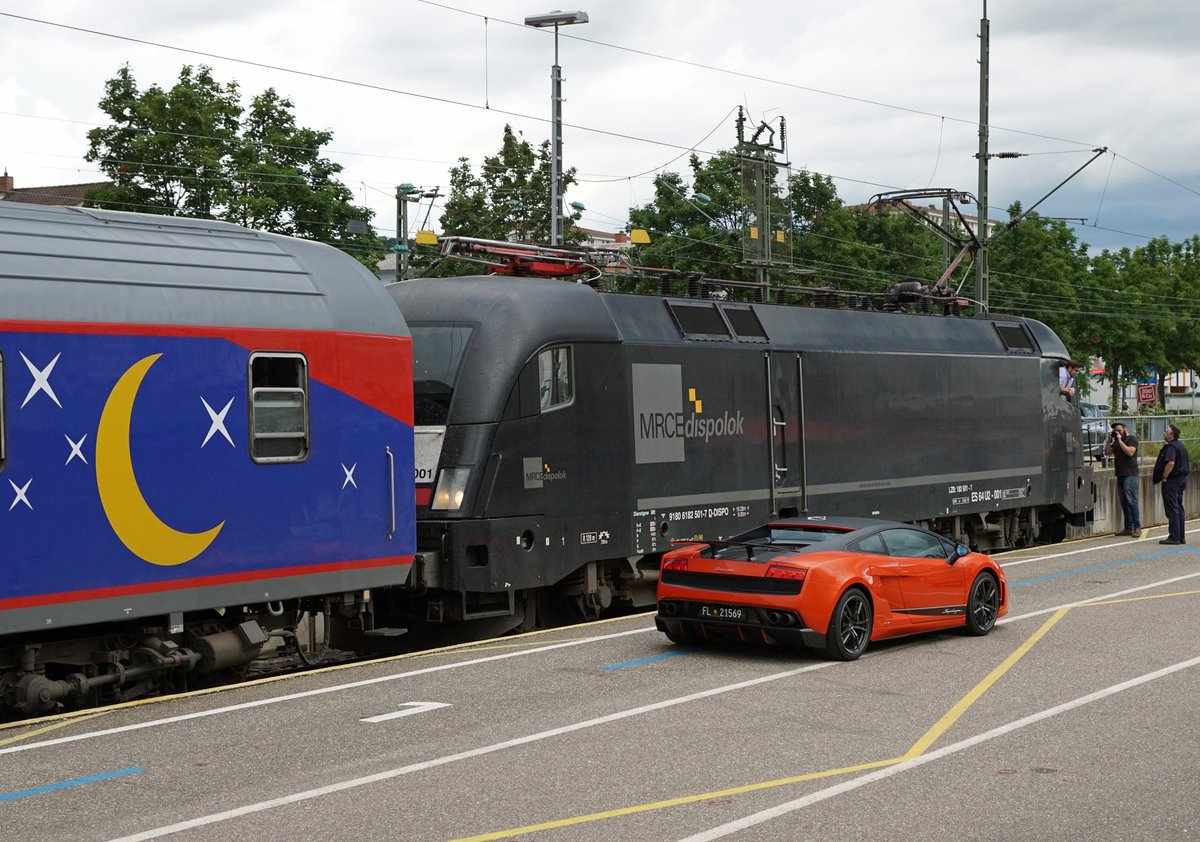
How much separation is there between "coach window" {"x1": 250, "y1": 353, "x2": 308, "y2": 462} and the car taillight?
4048mm

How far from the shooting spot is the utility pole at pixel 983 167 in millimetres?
33066

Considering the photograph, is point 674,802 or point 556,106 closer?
point 674,802

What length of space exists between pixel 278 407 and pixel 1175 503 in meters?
18.4

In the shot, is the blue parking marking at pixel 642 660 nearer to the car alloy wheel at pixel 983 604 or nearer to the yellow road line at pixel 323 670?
the yellow road line at pixel 323 670

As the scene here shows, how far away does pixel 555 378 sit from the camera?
14.7 metres

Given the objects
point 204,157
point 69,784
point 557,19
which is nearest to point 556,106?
point 557,19

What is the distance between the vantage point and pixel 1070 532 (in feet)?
90.2

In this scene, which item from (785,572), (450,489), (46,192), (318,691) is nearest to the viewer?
(318,691)

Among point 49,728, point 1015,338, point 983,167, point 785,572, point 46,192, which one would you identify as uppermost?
point 46,192

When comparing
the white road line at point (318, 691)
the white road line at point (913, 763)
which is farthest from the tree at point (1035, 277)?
the white road line at point (913, 763)

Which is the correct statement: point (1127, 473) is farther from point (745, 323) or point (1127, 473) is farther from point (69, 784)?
point (69, 784)

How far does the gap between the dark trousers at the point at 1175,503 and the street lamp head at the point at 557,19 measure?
15355mm

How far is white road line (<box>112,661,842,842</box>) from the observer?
23.7 feet

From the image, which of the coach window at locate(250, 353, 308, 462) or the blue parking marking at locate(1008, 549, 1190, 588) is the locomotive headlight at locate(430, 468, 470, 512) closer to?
the coach window at locate(250, 353, 308, 462)
